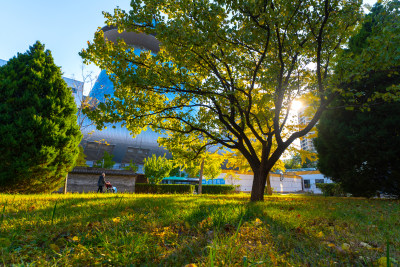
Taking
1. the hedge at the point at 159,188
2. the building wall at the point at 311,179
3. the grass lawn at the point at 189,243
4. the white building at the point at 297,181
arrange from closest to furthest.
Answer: the grass lawn at the point at 189,243, the hedge at the point at 159,188, the building wall at the point at 311,179, the white building at the point at 297,181

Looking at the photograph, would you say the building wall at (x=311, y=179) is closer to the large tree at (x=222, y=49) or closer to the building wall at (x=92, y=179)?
the building wall at (x=92, y=179)

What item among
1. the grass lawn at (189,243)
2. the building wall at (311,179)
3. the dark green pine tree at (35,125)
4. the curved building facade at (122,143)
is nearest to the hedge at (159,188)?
the dark green pine tree at (35,125)

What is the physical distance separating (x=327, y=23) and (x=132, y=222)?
287 inches

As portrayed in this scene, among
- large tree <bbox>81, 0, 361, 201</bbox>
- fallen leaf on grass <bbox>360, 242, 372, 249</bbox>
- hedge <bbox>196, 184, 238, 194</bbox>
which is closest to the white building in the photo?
hedge <bbox>196, 184, 238, 194</bbox>

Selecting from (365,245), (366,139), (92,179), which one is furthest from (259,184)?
(92,179)

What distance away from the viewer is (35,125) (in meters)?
7.86

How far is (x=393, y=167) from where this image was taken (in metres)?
9.98

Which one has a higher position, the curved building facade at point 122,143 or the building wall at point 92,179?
the curved building facade at point 122,143

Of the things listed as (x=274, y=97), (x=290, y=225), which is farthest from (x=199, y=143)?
(x=290, y=225)

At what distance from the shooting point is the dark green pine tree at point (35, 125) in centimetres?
750

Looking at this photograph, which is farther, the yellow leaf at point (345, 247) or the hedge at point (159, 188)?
the hedge at point (159, 188)

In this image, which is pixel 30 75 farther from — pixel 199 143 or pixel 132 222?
pixel 132 222

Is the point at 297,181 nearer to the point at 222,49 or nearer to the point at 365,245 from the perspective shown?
the point at 222,49

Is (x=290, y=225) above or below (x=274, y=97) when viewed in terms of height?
below
